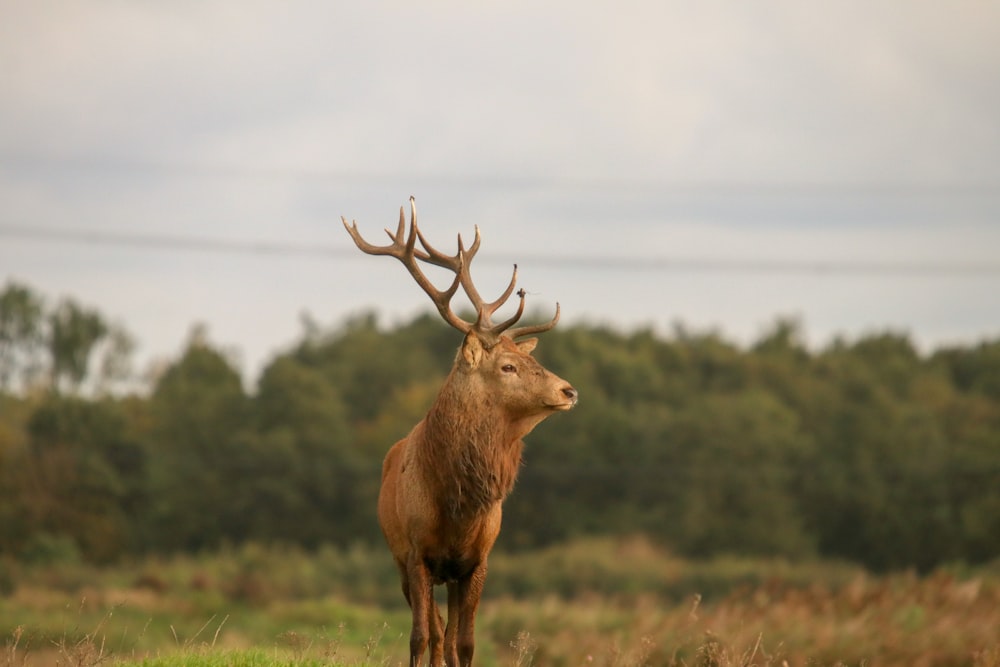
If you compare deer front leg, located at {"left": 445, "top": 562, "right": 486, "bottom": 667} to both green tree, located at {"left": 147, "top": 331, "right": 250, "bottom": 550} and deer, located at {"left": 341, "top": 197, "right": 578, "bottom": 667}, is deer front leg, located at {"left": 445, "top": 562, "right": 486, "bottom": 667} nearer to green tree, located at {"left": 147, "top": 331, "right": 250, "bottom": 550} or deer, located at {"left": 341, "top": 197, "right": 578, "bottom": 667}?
deer, located at {"left": 341, "top": 197, "right": 578, "bottom": 667}

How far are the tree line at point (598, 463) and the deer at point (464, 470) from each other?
45461mm

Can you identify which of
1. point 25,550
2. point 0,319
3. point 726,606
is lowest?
point 25,550

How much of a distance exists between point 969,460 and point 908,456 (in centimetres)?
266

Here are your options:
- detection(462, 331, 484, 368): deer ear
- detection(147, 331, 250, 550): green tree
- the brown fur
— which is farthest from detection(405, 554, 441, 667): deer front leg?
detection(147, 331, 250, 550): green tree

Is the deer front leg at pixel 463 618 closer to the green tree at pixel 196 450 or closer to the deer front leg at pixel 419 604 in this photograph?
the deer front leg at pixel 419 604

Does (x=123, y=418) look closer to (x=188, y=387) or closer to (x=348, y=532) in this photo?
(x=188, y=387)

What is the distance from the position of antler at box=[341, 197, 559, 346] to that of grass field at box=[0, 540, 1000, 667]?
2.36 metres

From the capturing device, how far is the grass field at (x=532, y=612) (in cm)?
1300

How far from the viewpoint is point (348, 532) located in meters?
62.3

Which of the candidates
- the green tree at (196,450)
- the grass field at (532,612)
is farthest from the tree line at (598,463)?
the grass field at (532,612)

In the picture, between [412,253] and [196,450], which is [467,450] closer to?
[412,253]

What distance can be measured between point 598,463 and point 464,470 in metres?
52.7

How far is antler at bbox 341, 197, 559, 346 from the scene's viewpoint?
12.0 meters

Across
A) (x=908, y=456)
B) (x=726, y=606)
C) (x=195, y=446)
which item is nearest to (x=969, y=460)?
(x=908, y=456)
